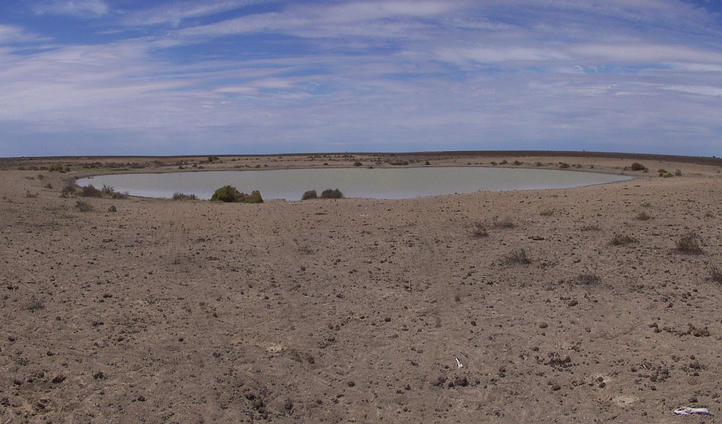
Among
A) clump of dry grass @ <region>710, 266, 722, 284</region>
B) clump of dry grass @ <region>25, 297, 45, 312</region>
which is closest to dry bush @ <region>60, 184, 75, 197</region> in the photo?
→ clump of dry grass @ <region>25, 297, 45, 312</region>

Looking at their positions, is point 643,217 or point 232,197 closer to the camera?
point 643,217

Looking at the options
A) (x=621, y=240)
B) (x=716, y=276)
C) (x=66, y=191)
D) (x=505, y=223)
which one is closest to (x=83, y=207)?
(x=66, y=191)

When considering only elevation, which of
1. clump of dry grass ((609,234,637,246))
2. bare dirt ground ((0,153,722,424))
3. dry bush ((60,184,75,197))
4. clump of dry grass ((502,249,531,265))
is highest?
dry bush ((60,184,75,197))

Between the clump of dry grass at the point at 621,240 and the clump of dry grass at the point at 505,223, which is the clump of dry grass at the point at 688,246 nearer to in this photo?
the clump of dry grass at the point at 621,240

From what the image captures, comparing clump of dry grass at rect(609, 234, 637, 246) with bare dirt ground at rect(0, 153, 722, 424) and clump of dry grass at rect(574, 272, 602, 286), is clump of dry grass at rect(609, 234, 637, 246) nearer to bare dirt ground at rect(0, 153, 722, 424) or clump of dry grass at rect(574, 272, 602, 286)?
bare dirt ground at rect(0, 153, 722, 424)

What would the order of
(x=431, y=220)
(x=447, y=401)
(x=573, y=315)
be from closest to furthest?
1. (x=447, y=401)
2. (x=573, y=315)
3. (x=431, y=220)

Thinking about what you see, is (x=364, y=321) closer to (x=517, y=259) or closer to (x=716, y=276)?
(x=517, y=259)

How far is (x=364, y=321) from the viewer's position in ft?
25.6

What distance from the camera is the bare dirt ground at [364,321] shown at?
18.6 feet

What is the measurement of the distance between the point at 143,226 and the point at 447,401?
982cm

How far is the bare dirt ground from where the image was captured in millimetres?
5664

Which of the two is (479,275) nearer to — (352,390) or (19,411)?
(352,390)

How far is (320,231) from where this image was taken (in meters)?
13.1

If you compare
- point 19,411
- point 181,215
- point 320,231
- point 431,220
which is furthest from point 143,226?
point 19,411
